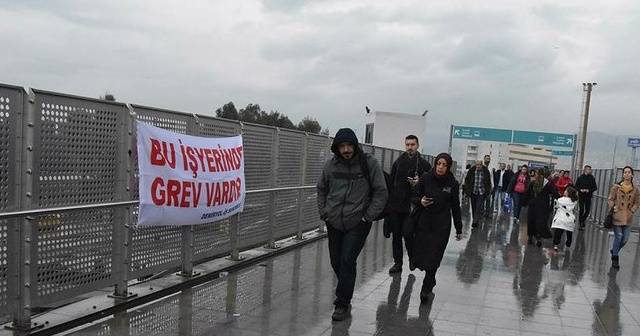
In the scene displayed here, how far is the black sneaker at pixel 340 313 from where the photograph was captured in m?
5.49

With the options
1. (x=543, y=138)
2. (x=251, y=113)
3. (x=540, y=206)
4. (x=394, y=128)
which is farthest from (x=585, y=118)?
(x=251, y=113)

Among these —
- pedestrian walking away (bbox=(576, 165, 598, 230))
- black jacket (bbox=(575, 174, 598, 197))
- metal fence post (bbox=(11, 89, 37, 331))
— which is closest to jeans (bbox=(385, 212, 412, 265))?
metal fence post (bbox=(11, 89, 37, 331))

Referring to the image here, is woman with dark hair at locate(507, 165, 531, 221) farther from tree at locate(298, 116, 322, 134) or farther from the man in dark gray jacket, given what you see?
tree at locate(298, 116, 322, 134)

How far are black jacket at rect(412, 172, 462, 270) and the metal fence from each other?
2750 millimetres

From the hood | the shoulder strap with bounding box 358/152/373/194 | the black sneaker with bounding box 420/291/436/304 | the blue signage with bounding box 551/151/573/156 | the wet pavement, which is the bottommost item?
the wet pavement

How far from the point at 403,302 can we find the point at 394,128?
20.1 meters

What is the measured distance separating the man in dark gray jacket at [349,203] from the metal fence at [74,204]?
202 cm

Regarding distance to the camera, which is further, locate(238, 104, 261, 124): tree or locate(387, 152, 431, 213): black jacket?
locate(238, 104, 261, 124): tree

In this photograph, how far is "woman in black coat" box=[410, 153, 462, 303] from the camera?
6387 mm

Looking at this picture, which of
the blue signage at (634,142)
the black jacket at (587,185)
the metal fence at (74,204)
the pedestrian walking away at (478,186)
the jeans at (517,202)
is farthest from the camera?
the blue signage at (634,142)

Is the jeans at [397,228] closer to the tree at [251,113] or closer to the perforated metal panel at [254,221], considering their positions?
the perforated metal panel at [254,221]

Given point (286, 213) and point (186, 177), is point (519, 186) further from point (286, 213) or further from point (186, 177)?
point (186, 177)

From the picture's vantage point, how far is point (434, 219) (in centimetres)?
646

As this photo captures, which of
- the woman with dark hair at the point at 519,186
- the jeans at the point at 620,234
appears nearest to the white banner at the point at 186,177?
the jeans at the point at 620,234
